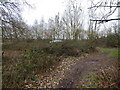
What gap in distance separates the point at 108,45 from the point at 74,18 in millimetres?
9752

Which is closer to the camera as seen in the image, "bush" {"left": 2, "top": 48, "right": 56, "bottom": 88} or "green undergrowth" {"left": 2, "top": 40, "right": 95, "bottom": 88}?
"bush" {"left": 2, "top": 48, "right": 56, "bottom": 88}

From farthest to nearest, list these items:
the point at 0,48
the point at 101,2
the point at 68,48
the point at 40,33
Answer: the point at 40,33
the point at 68,48
the point at 0,48
the point at 101,2

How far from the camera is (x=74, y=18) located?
2484 cm

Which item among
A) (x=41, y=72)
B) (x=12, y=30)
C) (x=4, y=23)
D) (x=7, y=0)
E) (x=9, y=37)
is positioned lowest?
(x=41, y=72)

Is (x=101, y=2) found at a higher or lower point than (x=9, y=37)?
higher

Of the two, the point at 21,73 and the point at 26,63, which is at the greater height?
the point at 26,63

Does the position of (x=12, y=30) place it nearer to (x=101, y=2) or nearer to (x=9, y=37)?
(x=9, y=37)

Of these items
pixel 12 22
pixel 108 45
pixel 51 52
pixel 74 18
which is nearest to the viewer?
pixel 12 22

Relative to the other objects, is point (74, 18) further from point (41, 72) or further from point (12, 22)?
point (41, 72)

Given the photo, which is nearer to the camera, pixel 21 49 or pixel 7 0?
pixel 7 0

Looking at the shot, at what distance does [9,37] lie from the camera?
8.88 meters

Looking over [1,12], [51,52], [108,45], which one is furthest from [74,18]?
[1,12]

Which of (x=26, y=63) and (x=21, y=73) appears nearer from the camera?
(x=21, y=73)

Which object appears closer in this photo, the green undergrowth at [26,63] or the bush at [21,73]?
the bush at [21,73]
